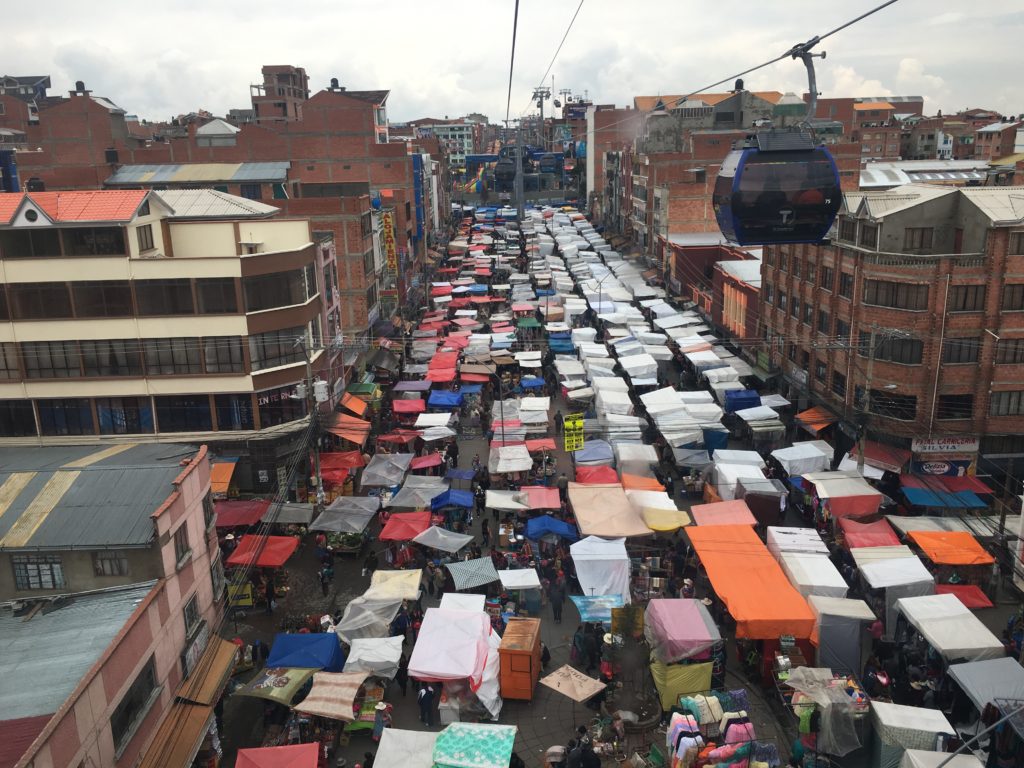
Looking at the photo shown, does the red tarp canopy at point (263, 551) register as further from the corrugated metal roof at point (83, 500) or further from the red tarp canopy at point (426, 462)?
the red tarp canopy at point (426, 462)

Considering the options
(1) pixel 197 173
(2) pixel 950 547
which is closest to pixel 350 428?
(2) pixel 950 547

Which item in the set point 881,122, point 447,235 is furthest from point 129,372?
point 881,122

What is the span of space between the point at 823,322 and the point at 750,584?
17249 millimetres

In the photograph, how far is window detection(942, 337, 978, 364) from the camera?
28.5 meters

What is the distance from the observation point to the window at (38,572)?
17031 millimetres

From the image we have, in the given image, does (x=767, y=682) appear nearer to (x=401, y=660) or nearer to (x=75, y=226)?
(x=401, y=660)

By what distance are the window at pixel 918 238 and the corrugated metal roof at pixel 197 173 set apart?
44.4 meters

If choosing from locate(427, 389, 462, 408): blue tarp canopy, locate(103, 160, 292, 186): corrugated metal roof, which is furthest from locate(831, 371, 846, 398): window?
locate(103, 160, 292, 186): corrugated metal roof

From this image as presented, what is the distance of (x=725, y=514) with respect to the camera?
2495cm

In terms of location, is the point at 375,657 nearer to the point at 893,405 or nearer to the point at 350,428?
the point at 350,428

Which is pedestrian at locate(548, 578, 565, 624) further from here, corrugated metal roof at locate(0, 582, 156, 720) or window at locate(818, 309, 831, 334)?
window at locate(818, 309, 831, 334)

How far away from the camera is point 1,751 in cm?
1237

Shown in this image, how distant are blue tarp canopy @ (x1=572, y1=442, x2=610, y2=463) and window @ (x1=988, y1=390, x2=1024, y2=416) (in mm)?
13690

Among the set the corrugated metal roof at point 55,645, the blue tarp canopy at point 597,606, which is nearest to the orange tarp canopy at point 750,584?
the blue tarp canopy at point 597,606
